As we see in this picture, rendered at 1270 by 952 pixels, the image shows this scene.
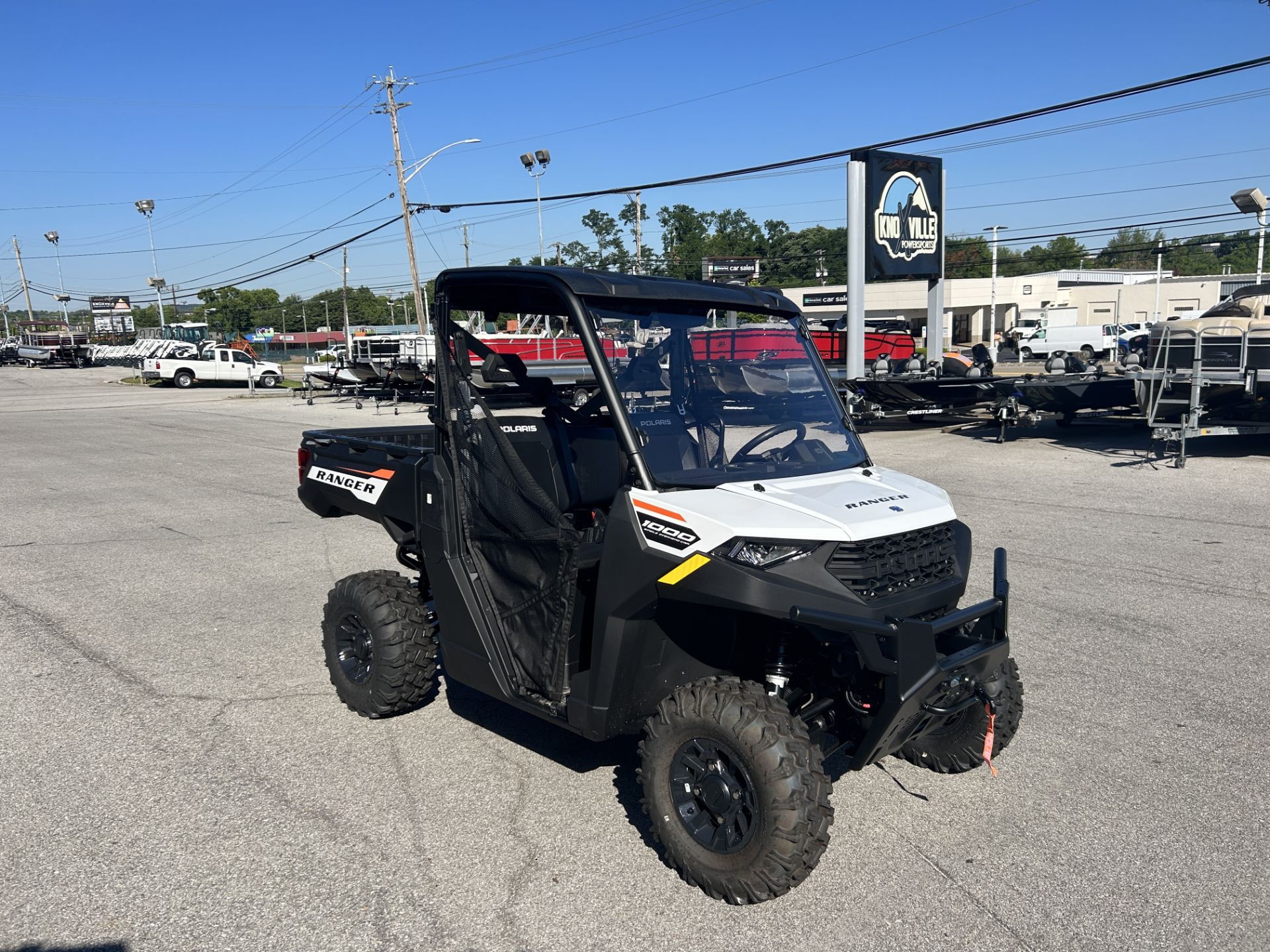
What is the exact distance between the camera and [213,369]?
45094 millimetres

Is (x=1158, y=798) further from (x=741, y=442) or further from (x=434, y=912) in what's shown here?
(x=434, y=912)

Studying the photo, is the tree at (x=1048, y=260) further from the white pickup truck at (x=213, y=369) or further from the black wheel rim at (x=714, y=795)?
the black wheel rim at (x=714, y=795)

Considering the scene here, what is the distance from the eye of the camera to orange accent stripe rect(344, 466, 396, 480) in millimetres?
5117

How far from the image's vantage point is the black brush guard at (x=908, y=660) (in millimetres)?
3184

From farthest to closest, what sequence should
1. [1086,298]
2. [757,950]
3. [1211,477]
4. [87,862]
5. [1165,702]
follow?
1. [1086,298]
2. [1211,477]
3. [1165,702]
4. [87,862]
5. [757,950]

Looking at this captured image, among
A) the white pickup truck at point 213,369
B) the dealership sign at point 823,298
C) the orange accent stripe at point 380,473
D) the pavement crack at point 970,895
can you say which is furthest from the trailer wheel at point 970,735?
the dealership sign at point 823,298

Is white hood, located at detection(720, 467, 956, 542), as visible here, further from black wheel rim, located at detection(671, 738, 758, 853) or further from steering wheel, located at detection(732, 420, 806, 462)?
black wheel rim, located at detection(671, 738, 758, 853)

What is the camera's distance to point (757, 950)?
128 inches

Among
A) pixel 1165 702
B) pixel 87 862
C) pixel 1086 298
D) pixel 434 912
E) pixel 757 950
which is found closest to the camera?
pixel 757 950

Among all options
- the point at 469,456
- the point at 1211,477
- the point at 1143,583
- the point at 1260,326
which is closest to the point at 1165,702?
the point at 1143,583

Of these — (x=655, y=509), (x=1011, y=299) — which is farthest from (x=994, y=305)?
(x=655, y=509)

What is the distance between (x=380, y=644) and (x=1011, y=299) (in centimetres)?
8575

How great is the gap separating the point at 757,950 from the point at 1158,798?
2.13 metres

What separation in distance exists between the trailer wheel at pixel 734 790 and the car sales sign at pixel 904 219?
18738 millimetres
